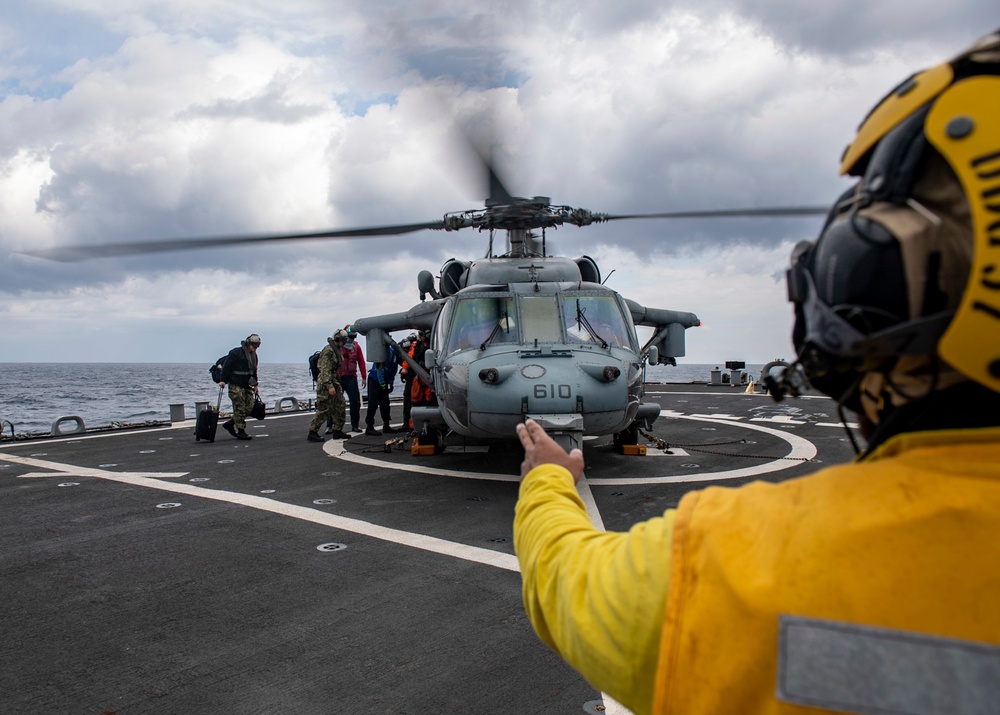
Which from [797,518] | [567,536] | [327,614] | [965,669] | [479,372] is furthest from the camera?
[479,372]

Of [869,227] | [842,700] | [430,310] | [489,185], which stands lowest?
[842,700]

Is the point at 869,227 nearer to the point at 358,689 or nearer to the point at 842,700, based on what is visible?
the point at 842,700

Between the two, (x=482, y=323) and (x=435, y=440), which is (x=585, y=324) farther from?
(x=435, y=440)

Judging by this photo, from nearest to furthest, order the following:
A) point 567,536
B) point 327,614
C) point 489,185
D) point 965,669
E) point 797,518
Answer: point 965,669
point 797,518
point 567,536
point 327,614
point 489,185

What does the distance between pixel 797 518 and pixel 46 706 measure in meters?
3.37

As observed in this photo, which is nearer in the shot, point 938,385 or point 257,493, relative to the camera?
point 938,385

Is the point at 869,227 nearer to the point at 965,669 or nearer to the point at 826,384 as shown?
the point at 826,384

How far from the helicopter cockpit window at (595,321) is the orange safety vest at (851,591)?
7.05 meters

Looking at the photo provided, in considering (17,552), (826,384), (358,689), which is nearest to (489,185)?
(17,552)

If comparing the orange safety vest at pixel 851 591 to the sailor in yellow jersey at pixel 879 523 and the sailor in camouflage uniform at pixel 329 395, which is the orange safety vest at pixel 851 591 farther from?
the sailor in camouflage uniform at pixel 329 395

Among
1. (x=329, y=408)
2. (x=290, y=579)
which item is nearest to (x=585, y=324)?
(x=290, y=579)

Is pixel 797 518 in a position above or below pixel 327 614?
above

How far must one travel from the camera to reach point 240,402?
12617mm

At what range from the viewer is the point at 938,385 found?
105 cm
